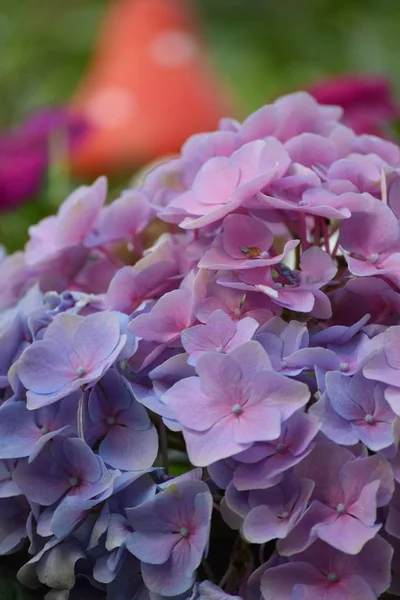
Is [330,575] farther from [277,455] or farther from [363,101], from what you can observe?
[363,101]

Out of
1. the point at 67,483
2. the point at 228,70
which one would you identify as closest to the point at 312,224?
the point at 67,483

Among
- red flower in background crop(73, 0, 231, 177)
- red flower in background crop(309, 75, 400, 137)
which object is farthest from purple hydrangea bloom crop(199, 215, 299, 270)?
red flower in background crop(73, 0, 231, 177)

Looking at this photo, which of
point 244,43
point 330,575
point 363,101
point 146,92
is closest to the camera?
point 330,575

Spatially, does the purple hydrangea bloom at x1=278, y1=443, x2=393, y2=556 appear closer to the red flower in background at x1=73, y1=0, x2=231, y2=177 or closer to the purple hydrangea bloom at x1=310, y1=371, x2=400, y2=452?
the purple hydrangea bloom at x1=310, y1=371, x2=400, y2=452

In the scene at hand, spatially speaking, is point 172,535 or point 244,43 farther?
point 244,43

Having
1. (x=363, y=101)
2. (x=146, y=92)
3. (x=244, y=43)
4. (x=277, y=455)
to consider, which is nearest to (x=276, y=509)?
(x=277, y=455)

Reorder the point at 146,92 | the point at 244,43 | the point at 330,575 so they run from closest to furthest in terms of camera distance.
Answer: the point at 330,575, the point at 146,92, the point at 244,43

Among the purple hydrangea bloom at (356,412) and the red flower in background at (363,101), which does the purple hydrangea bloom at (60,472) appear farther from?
the red flower in background at (363,101)
